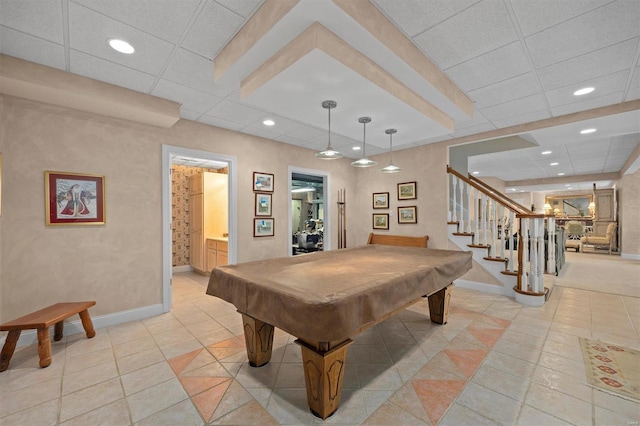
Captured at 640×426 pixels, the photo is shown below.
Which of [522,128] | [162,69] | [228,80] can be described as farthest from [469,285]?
[162,69]

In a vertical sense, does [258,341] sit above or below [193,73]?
below

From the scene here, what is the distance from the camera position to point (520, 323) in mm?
3062

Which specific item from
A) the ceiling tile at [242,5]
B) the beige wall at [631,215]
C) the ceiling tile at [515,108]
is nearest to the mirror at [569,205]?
the beige wall at [631,215]

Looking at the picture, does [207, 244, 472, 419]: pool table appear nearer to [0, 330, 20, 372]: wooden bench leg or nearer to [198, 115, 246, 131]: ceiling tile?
[0, 330, 20, 372]: wooden bench leg

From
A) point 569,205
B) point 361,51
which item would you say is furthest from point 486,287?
point 569,205

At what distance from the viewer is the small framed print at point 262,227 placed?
454 centimetres

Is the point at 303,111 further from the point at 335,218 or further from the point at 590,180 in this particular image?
the point at 590,180

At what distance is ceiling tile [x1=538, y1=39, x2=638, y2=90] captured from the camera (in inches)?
88.3

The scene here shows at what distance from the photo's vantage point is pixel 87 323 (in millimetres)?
2805

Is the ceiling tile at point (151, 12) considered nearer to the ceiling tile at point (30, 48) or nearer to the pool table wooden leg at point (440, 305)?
the ceiling tile at point (30, 48)

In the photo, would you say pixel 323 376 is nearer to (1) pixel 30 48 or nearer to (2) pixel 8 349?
(2) pixel 8 349

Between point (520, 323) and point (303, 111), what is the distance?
3.57m

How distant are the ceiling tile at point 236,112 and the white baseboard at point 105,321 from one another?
2.77 metres

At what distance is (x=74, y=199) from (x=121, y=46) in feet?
6.12
